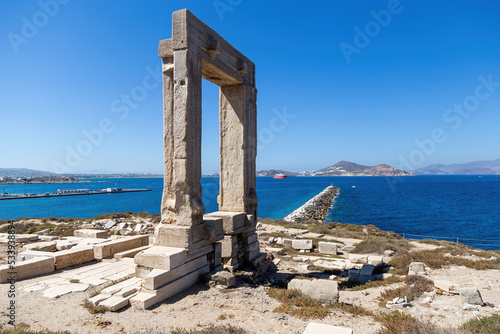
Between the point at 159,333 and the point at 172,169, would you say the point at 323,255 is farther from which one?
the point at 159,333

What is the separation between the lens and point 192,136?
24.4ft

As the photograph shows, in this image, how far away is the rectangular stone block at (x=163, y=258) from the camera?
653 centimetres

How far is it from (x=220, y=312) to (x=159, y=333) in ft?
4.35

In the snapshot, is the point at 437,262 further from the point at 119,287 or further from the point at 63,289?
the point at 63,289

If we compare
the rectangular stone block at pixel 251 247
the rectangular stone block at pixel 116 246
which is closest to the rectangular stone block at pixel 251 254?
the rectangular stone block at pixel 251 247

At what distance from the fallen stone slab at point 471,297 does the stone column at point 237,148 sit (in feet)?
19.8

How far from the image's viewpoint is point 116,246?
36.5 ft

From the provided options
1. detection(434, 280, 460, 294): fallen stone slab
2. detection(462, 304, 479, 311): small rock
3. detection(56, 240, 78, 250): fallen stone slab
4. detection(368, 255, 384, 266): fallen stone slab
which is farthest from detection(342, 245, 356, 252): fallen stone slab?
detection(56, 240, 78, 250): fallen stone slab

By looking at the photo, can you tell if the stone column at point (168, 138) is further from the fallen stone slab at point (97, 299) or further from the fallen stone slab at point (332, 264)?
the fallen stone slab at point (332, 264)

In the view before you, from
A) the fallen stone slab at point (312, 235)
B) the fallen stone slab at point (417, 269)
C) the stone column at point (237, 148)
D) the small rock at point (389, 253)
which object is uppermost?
the stone column at point (237, 148)

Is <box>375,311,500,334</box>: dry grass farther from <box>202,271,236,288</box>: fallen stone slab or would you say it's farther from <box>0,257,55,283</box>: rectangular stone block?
<box>0,257,55,283</box>: rectangular stone block

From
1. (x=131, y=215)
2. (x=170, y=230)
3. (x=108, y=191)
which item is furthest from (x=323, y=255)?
(x=108, y=191)

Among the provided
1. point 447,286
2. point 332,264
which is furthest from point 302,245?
point 447,286

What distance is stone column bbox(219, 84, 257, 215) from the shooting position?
10016 millimetres
